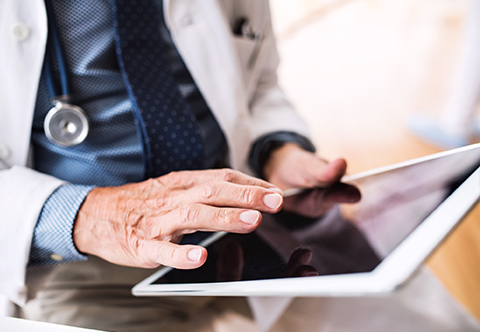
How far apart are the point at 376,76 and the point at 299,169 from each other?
6.32ft

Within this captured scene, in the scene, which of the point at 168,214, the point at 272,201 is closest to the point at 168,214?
the point at 168,214

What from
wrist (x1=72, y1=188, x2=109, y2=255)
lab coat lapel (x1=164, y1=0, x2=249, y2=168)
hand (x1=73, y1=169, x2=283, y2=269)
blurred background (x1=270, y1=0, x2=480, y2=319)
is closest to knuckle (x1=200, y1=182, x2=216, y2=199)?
hand (x1=73, y1=169, x2=283, y2=269)

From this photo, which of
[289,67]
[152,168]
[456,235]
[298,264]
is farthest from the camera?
[289,67]

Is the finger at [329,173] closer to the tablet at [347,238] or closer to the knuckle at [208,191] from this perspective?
the tablet at [347,238]

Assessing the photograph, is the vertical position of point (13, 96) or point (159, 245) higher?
point (13, 96)

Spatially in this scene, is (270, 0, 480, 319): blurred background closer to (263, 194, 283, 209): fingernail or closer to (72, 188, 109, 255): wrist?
(263, 194, 283, 209): fingernail

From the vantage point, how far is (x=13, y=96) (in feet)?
1.63

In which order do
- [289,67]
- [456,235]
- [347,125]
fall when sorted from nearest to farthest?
[456,235]
[347,125]
[289,67]

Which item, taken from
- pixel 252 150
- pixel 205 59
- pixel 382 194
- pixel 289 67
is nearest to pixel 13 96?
pixel 205 59

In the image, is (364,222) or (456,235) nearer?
(364,222)

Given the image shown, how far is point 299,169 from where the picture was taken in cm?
58

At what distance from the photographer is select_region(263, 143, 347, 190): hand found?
525 mm

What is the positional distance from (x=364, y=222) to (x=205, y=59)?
1.25 feet

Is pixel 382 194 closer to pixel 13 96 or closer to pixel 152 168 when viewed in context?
pixel 152 168
